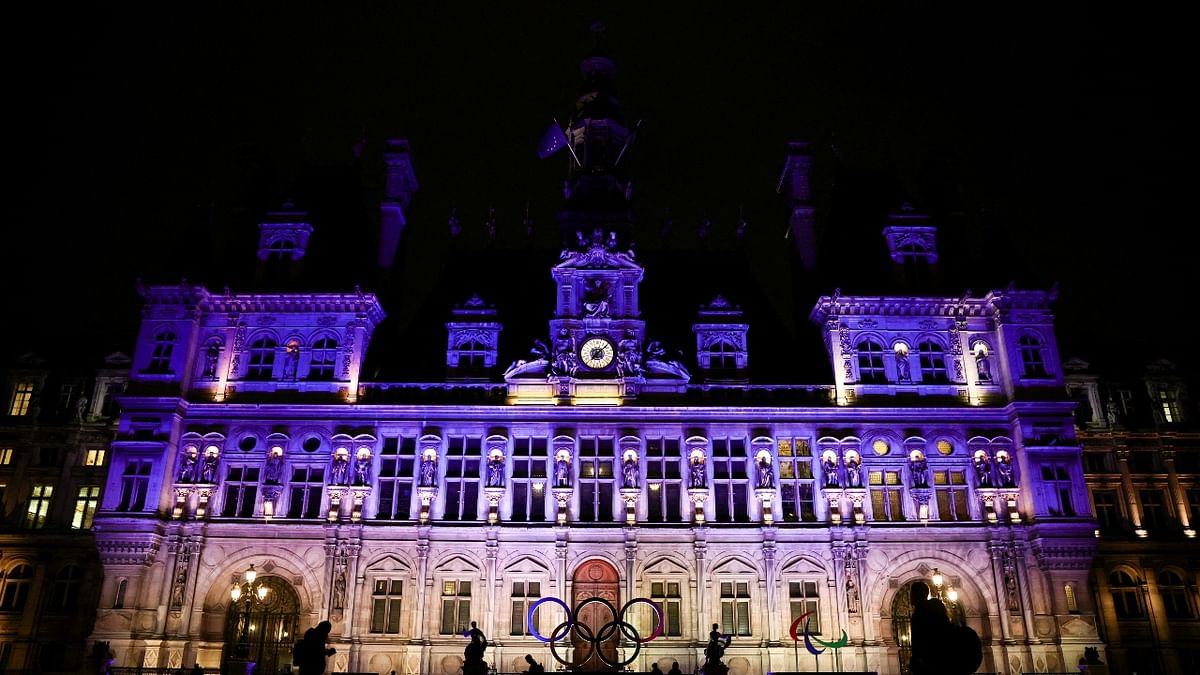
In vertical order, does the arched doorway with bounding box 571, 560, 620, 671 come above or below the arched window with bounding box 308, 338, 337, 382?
below

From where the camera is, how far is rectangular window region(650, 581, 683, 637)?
109 feet

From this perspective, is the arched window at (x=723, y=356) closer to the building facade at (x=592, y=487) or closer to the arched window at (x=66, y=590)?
the building facade at (x=592, y=487)

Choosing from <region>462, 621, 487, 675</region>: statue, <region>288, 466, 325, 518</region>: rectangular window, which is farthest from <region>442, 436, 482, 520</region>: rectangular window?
<region>462, 621, 487, 675</region>: statue

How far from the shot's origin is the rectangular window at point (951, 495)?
3472cm

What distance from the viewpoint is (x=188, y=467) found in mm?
34969

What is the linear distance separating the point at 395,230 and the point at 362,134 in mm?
5809

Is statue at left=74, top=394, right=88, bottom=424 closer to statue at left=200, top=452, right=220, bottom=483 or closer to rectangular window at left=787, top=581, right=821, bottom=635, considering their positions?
statue at left=200, top=452, right=220, bottom=483

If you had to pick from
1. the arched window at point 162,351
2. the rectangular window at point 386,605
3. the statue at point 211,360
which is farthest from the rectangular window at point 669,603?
the arched window at point 162,351

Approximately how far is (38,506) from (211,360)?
41.6 ft

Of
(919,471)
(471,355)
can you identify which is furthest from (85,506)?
(919,471)

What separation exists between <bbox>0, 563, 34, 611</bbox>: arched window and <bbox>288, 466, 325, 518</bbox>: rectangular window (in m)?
15.2

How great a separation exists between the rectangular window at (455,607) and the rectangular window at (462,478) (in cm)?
252

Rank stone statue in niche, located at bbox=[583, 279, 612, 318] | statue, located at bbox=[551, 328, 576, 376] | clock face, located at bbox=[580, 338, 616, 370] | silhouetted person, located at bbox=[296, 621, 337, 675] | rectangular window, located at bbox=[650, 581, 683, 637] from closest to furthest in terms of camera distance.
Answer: silhouetted person, located at bbox=[296, 621, 337, 675] < rectangular window, located at bbox=[650, 581, 683, 637] < statue, located at bbox=[551, 328, 576, 376] < clock face, located at bbox=[580, 338, 616, 370] < stone statue in niche, located at bbox=[583, 279, 612, 318]

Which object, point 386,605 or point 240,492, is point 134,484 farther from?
point 386,605
